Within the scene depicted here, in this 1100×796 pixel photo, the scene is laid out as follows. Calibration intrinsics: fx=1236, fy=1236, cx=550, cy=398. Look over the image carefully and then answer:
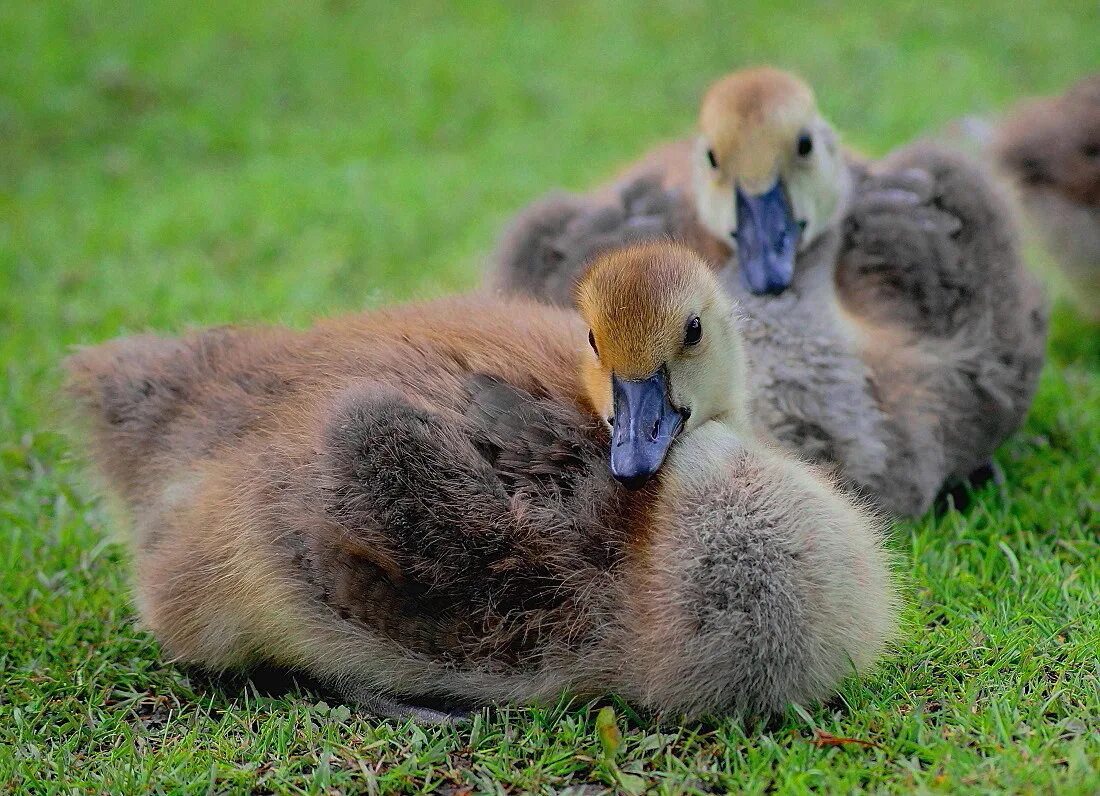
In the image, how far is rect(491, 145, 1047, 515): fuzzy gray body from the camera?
12.9 ft

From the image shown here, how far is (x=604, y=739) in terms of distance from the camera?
273 cm

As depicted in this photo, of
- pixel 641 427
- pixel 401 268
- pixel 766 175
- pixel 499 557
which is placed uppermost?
pixel 766 175

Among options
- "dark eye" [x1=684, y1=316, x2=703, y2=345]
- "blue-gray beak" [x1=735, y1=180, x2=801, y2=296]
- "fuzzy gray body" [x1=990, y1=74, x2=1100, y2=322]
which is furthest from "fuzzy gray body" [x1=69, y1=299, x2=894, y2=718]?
"fuzzy gray body" [x1=990, y1=74, x2=1100, y2=322]

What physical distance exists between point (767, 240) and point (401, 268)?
3101 mm

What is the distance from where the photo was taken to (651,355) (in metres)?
2.91

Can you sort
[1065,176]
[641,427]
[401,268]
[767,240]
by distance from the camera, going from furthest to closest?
[401,268]
[1065,176]
[767,240]
[641,427]

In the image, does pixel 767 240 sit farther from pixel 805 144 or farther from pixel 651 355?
pixel 651 355

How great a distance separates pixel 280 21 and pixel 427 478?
29.2 ft

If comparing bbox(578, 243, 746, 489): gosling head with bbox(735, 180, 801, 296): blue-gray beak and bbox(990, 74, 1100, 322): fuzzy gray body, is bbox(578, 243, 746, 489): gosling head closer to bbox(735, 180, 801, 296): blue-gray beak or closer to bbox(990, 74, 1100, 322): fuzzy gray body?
bbox(735, 180, 801, 296): blue-gray beak

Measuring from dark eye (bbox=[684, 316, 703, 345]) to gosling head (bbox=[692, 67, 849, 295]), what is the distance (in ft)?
3.71

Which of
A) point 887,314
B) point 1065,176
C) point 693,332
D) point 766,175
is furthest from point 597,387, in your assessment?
point 1065,176

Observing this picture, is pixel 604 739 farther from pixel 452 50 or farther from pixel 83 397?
pixel 452 50

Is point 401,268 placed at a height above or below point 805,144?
below

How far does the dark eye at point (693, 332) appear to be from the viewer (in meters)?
3.01
